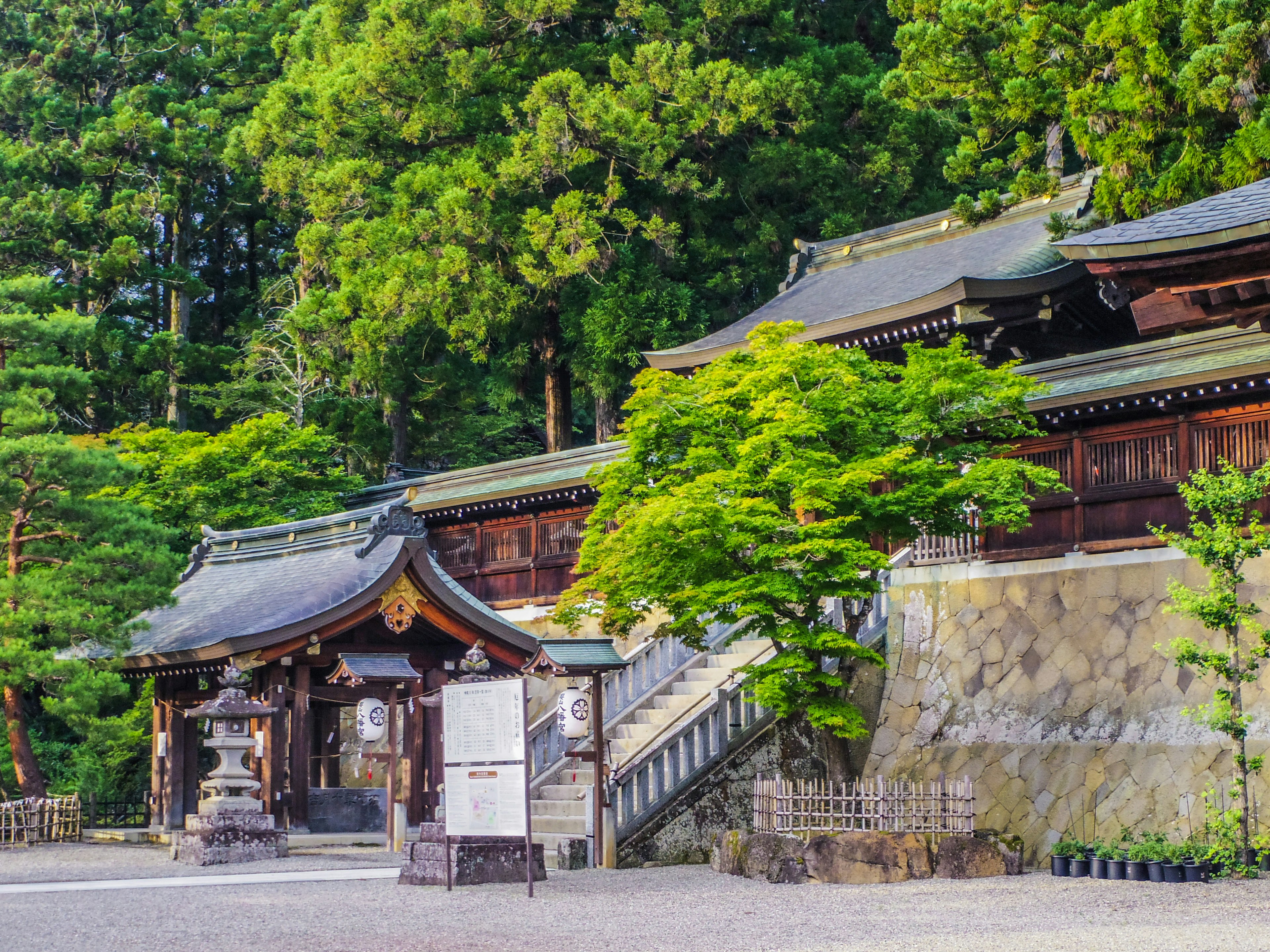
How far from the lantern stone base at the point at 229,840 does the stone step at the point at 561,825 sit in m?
3.19

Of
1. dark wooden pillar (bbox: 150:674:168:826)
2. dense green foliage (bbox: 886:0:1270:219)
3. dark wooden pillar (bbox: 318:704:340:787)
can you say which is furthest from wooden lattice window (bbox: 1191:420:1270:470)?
dark wooden pillar (bbox: 150:674:168:826)

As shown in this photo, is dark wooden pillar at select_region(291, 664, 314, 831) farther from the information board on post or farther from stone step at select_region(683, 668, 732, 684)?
the information board on post

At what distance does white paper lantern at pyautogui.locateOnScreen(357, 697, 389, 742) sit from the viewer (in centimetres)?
1741

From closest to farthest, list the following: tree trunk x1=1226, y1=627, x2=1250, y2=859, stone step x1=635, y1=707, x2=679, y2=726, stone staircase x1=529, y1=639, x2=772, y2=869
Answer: tree trunk x1=1226, y1=627, x2=1250, y2=859 → stone staircase x1=529, y1=639, x2=772, y2=869 → stone step x1=635, y1=707, x2=679, y2=726

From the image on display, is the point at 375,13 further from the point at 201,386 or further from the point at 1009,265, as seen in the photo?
the point at 1009,265

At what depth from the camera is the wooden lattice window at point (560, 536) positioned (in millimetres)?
25578

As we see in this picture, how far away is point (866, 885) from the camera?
45.8 feet

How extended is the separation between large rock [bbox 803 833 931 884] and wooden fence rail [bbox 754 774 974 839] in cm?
29

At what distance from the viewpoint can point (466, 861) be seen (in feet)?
46.4

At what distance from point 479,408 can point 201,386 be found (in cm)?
852

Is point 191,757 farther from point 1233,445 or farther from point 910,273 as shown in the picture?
point 1233,445

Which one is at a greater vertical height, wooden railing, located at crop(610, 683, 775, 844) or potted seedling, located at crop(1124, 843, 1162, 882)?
wooden railing, located at crop(610, 683, 775, 844)

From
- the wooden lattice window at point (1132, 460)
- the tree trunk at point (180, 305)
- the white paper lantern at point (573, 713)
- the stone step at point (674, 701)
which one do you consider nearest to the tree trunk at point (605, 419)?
the tree trunk at point (180, 305)

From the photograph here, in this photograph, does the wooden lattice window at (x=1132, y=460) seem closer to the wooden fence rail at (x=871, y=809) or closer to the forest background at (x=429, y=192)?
the forest background at (x=429, y=192)
